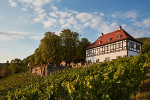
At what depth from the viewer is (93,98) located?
24.3 ft

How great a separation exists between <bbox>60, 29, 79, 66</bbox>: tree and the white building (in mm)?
5955

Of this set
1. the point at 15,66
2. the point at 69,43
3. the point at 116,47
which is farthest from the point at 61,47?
the point at 15,66

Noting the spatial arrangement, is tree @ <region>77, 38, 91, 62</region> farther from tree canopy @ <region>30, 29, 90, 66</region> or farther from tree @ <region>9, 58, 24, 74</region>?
tree @ <region>9, 58, 24, 74</region>

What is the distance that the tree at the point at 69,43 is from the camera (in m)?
39.7

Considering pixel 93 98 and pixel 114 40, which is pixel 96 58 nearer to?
pixel 114 40

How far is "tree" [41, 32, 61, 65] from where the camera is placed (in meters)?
36.5

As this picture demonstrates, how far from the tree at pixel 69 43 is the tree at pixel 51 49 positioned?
233 centimetres

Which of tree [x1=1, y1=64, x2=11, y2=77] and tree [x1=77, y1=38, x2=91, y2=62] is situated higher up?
tree [x1=77, y1=38, x2=91, y2=62]

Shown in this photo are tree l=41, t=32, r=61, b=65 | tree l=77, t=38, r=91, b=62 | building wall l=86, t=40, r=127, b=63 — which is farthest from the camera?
tree l=77, t=38, r=91, b=62

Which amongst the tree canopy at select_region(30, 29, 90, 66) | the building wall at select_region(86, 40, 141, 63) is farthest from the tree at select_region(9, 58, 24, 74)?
the building wall at select_region(86, 40, 141, 63)

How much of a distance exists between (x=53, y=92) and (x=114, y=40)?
86.0 feet

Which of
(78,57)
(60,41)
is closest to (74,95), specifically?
(60,41)

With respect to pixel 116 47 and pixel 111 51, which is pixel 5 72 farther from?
pixel 116 47

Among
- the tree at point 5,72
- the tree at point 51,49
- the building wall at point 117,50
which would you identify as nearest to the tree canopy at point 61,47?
the tree at point 51,49
